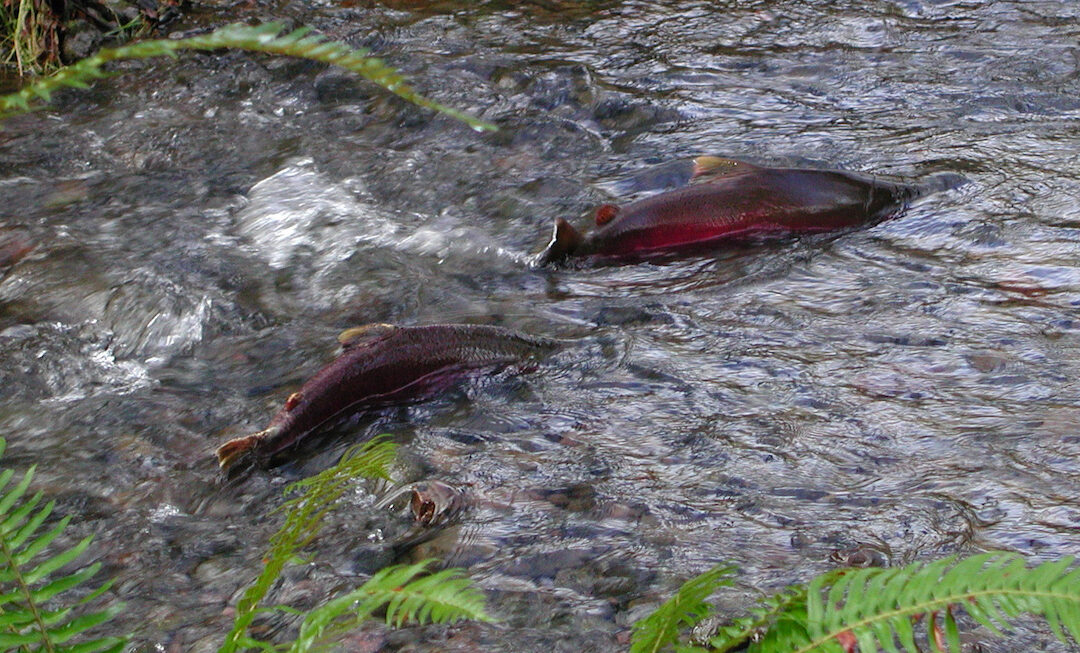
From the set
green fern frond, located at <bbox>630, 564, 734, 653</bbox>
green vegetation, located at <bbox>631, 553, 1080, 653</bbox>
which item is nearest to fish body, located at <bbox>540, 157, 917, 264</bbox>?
green fern frond, located at <bbox>630, 564, 734, 653</bbox>

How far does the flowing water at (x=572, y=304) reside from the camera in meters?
3.08

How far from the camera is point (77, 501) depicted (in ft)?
11.4

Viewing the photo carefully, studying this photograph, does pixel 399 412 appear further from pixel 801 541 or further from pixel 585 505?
pixel 801 541

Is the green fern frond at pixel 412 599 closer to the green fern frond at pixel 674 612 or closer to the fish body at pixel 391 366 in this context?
the green fern frond at pixel 674 612

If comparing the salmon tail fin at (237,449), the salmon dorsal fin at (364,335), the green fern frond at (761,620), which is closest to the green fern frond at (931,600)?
the green fern frond at (761,620)

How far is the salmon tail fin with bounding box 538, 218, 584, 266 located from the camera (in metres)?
4.92

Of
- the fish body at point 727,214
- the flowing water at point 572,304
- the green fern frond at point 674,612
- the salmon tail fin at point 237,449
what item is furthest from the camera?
the fish body at point 727,214

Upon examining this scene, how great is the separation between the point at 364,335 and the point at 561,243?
1128mm

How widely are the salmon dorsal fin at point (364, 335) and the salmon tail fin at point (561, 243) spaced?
1043 mm

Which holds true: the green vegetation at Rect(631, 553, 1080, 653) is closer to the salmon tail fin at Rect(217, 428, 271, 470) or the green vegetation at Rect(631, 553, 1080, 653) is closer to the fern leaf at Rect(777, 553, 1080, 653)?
the fern leaf at Rect(777, 553, 1080, 653)

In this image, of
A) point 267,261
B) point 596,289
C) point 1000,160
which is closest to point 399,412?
point 596,289

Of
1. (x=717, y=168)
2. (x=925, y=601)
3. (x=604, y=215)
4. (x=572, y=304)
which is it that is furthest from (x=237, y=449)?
(x=717, y=168)

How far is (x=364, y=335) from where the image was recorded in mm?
4117

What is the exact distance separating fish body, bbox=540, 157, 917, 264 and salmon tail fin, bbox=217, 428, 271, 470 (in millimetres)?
1771
